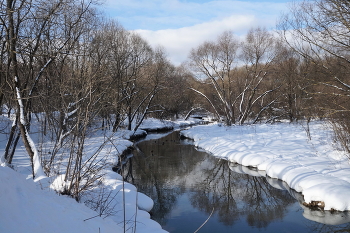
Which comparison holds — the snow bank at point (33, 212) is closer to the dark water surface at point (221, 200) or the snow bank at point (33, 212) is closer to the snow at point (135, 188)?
the snow at point (135, 188)

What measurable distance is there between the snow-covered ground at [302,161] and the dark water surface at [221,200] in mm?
325

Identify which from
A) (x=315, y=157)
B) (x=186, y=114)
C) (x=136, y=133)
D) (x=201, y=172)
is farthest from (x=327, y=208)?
(x=186, y=114)

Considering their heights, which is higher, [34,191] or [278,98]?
[278,98]

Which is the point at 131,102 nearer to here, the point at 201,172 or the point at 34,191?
the point at 201,172

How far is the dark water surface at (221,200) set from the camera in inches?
249

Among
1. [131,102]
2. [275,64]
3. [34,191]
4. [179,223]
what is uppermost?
[275,64]

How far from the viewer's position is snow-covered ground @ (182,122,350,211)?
7.06 m

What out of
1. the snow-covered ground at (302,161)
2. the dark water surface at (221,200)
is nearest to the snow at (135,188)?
the snow-covered ground at (302,161)

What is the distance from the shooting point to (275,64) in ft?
79.4

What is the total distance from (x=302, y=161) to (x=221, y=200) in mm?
3727

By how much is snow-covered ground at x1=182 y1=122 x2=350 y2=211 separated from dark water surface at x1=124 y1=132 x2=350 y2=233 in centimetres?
33

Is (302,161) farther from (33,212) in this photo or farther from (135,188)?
(33,212)

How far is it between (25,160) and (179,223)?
6771 mm

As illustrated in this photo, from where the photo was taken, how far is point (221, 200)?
7980 mm
